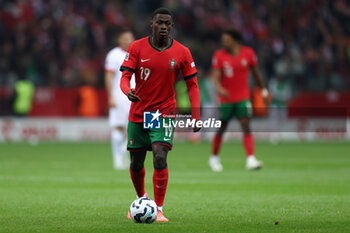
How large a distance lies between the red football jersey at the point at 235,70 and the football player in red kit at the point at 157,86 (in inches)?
265

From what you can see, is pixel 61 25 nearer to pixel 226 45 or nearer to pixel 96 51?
pixel 96 51

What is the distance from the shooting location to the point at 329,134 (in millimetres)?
26078

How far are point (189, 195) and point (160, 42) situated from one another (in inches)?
120

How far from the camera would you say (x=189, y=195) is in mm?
9945

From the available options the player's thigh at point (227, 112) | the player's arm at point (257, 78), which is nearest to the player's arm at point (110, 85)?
the player's thigh at point (227, 112)

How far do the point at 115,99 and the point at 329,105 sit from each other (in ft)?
44.5

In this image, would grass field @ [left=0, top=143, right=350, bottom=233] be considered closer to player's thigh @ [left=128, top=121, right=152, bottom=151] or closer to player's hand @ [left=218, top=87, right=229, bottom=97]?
player's thigh @ [left=128, top=121, right=152, bottom=151]

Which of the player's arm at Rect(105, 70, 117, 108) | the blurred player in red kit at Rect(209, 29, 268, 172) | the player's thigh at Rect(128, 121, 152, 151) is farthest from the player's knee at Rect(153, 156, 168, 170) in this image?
the blurred player in red kit at Rect(209, 29, 268, 172)

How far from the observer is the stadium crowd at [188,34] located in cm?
2630

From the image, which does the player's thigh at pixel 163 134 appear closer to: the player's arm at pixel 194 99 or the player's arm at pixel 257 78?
the player's arm at pixel 194 99

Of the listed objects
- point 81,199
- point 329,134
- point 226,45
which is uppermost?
point 226,45

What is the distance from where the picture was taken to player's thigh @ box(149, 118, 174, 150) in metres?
7.45

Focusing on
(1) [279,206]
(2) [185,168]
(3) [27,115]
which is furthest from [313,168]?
(3) [27,115]

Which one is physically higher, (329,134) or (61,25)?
(61,25)
